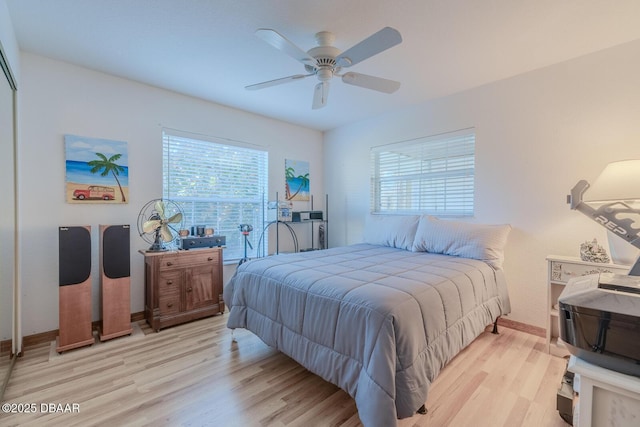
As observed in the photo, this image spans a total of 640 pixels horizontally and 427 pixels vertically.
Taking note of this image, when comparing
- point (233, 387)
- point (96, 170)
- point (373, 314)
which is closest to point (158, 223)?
point (96, 170)

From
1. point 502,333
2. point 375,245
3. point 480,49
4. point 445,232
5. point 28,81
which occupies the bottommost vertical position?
point 502,333

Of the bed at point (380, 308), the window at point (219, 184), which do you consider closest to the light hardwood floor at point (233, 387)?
the bed at point (380, 308)

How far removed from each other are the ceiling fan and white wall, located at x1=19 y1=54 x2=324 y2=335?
5.00 feet

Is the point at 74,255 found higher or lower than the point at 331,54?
lower

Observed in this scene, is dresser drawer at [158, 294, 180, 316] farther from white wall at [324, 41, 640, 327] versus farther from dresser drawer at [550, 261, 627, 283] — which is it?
dresser drawer at [550, 261, 627, 283]

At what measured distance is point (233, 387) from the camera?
74.1 inches

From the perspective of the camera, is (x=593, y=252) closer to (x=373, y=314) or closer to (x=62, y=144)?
(x=373, y=314)

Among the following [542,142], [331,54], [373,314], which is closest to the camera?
[373,314]

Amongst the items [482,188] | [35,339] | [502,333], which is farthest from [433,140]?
[35,339]

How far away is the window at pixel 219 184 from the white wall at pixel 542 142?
248cm

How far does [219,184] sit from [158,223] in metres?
0.98

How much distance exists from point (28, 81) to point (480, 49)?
3.82 meters

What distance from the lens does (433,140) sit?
3492 mm

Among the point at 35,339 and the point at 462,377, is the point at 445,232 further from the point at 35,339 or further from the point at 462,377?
the point at 35,339
